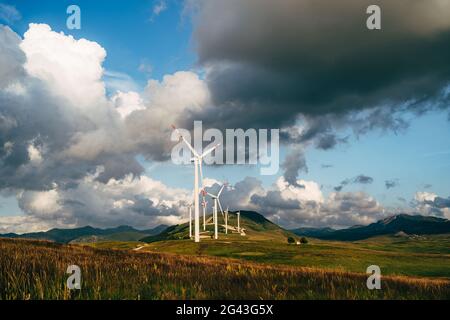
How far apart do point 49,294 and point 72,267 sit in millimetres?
4483

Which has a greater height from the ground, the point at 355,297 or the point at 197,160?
the point at 197,160

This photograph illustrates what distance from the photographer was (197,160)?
15225cm
